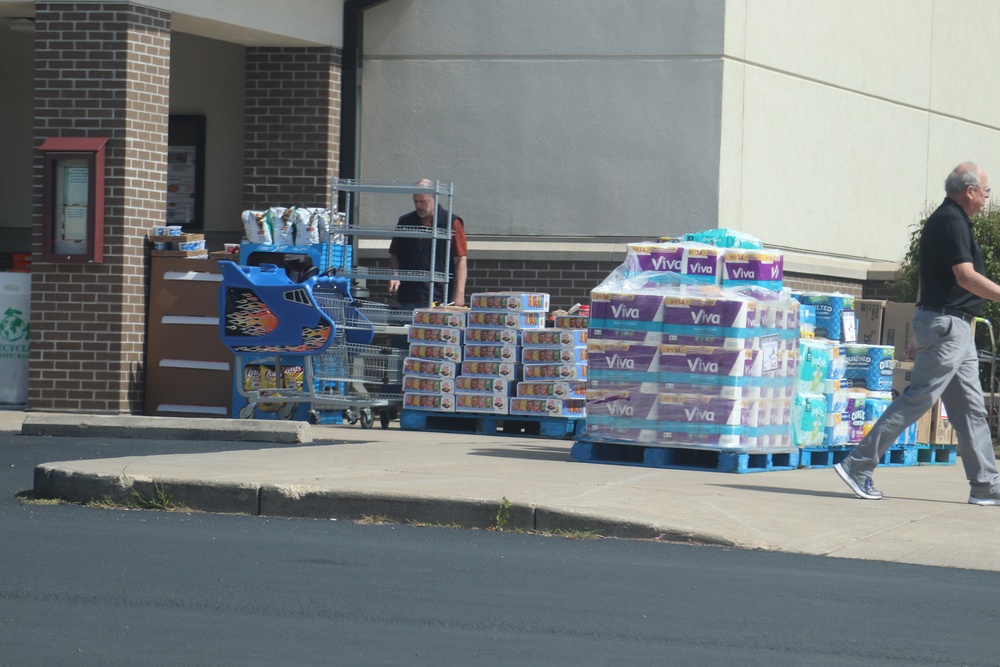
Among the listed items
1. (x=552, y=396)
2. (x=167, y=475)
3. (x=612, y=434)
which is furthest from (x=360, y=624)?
(x=552, y=396)

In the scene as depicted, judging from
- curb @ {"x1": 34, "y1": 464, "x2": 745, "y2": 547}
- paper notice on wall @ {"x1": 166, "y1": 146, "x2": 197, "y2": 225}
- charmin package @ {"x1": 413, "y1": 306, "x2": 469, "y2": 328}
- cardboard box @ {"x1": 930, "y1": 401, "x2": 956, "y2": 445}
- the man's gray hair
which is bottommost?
curb @ {"x1": 34, "y1": 464, "x2": 745, "y2": 547}

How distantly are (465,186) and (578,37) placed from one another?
2006 mm

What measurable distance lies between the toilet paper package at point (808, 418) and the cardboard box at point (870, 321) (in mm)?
3834

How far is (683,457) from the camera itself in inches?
432

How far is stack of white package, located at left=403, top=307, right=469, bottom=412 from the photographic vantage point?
13617mm

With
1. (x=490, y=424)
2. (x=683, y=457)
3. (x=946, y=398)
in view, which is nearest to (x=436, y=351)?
(x=490, y=424)

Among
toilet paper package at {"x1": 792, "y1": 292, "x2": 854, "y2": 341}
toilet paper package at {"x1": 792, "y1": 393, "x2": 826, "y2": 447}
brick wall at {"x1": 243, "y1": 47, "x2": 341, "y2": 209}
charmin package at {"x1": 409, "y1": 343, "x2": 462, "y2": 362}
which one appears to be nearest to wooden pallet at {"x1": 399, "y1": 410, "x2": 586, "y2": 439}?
charmin package at {"x1": 409, "y1": 343, "x2": 462, "y2": 362}

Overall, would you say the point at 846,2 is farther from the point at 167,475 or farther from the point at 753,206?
the point at 167,475

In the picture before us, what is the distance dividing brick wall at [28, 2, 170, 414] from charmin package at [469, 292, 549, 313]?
353 centimetres

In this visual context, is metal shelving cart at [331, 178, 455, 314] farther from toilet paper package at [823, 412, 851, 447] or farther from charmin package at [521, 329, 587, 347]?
toilet paper package at [823, 412, 851, 447]

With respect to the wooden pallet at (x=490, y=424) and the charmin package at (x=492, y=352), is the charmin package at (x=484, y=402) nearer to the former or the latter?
A: the wooden pallet at (x=490, y=424)

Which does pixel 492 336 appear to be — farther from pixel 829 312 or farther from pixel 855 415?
pixel 855 415

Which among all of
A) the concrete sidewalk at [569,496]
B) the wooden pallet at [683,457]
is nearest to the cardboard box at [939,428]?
the concrete sidewalk at [569,496]

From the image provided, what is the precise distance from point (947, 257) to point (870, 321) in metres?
5.96
